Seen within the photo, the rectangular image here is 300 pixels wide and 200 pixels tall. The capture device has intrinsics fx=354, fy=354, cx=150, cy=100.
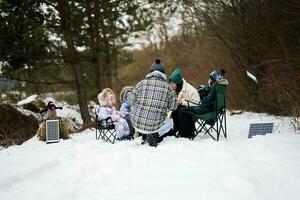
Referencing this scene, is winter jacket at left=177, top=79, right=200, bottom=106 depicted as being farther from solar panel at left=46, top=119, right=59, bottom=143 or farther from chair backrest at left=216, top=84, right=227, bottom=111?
solar panel at left=46, top=119, right=59, bottom=143

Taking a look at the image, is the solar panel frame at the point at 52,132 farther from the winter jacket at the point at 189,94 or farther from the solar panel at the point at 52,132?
the winter jacket at the point at 189,94

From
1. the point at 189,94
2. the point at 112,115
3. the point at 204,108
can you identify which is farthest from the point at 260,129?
the point at 112,115

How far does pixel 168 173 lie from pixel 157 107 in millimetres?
2017

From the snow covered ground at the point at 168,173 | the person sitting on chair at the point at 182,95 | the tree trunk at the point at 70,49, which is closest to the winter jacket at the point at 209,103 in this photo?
the person sitting on chair at the point at 182,95

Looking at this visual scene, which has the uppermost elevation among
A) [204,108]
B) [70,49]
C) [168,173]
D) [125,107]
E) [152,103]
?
[70,49]

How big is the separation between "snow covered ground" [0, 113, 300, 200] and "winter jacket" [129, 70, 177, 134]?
437 mm

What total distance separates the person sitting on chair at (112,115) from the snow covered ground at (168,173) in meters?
1.69

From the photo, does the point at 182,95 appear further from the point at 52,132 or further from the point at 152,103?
the point at 52,132

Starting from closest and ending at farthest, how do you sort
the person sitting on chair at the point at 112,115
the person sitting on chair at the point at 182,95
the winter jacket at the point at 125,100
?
the person sitting on chair at the point at 182,95, the person sitting on chair at the point at 112,115, the winter jacket at the point at 125,100

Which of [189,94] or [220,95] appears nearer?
[220,95]

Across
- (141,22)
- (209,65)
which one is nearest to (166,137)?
(141,22)

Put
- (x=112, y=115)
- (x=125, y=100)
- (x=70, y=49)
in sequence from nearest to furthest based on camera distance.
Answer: (x=112, y=115) → (x=125, y=100) → (x=70, y=49)

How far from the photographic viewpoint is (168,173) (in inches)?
162

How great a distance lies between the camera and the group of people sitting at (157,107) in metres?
Result: 6.00
